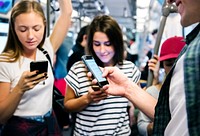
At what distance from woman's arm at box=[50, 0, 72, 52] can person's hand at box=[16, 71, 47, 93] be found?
0.46 m

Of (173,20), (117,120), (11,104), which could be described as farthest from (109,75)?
(173,20)

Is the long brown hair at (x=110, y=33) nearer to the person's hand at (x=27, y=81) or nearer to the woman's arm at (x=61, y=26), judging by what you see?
the woman's arm at (x=61, y=26)

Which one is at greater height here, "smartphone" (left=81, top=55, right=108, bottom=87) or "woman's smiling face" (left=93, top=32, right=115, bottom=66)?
"woman's smiling face" (left=93, top=32, right=115, bottom=66)

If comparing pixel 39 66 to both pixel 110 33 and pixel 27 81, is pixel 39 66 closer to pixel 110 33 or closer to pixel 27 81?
pixel 27 81

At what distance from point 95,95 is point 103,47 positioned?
0.29 m

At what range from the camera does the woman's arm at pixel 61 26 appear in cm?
187

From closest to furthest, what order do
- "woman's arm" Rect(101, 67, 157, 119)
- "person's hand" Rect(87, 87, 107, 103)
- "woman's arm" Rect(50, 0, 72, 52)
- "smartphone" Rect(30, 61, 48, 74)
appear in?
"woman's arm" Rect(101, 67, 157, 119), "smartphone" Rect(30, 61, 48, 74), "person's hand" Rect(87, 87, 107, 103), "woman's arm" Rect(50, 0, 72, 52)

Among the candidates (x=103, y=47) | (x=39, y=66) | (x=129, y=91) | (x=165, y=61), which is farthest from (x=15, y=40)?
(x=165, y=61)

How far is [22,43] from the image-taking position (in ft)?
5.06

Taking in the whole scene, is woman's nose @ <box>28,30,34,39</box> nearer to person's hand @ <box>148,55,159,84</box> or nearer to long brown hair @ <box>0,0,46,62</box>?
long brown hair @ <box>0,0,46,62</box>

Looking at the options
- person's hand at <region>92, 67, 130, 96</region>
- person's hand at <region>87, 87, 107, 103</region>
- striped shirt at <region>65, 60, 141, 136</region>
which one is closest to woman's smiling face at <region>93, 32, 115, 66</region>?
striped shirt at <region>65, 60, 141, 136</region>

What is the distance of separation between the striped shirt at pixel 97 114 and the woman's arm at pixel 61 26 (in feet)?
0.83

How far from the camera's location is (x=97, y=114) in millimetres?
1638

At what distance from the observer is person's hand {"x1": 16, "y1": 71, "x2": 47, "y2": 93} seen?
1392mm
